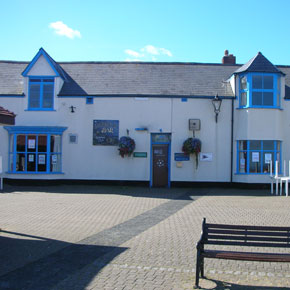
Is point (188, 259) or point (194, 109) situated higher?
point (194, 109)

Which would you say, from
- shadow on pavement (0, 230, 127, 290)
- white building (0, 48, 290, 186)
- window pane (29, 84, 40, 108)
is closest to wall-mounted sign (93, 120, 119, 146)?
white building (0, 48, 290, 186)

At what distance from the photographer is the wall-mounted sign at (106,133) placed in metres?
19.3

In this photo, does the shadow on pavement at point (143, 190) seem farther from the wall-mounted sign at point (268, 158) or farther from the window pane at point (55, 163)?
the wall-mounted sign at point (268, 158)

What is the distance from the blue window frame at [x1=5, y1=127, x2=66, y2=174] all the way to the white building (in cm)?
5

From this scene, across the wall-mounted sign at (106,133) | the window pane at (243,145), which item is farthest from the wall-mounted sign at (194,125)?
the wall-mounted sign at (106,133)

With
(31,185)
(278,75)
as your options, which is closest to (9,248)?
(31,185)

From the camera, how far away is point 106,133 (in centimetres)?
1936

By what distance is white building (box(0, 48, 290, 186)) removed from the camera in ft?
62.8

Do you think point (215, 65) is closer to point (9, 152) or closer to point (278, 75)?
point (278, 75)

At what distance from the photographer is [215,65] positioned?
72.8ft

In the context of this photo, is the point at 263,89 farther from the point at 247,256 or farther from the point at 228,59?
the point at 247,256

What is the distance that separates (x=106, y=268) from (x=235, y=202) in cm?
915

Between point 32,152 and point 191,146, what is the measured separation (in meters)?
8.10

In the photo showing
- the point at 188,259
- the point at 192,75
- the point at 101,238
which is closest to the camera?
the point at 188,259
